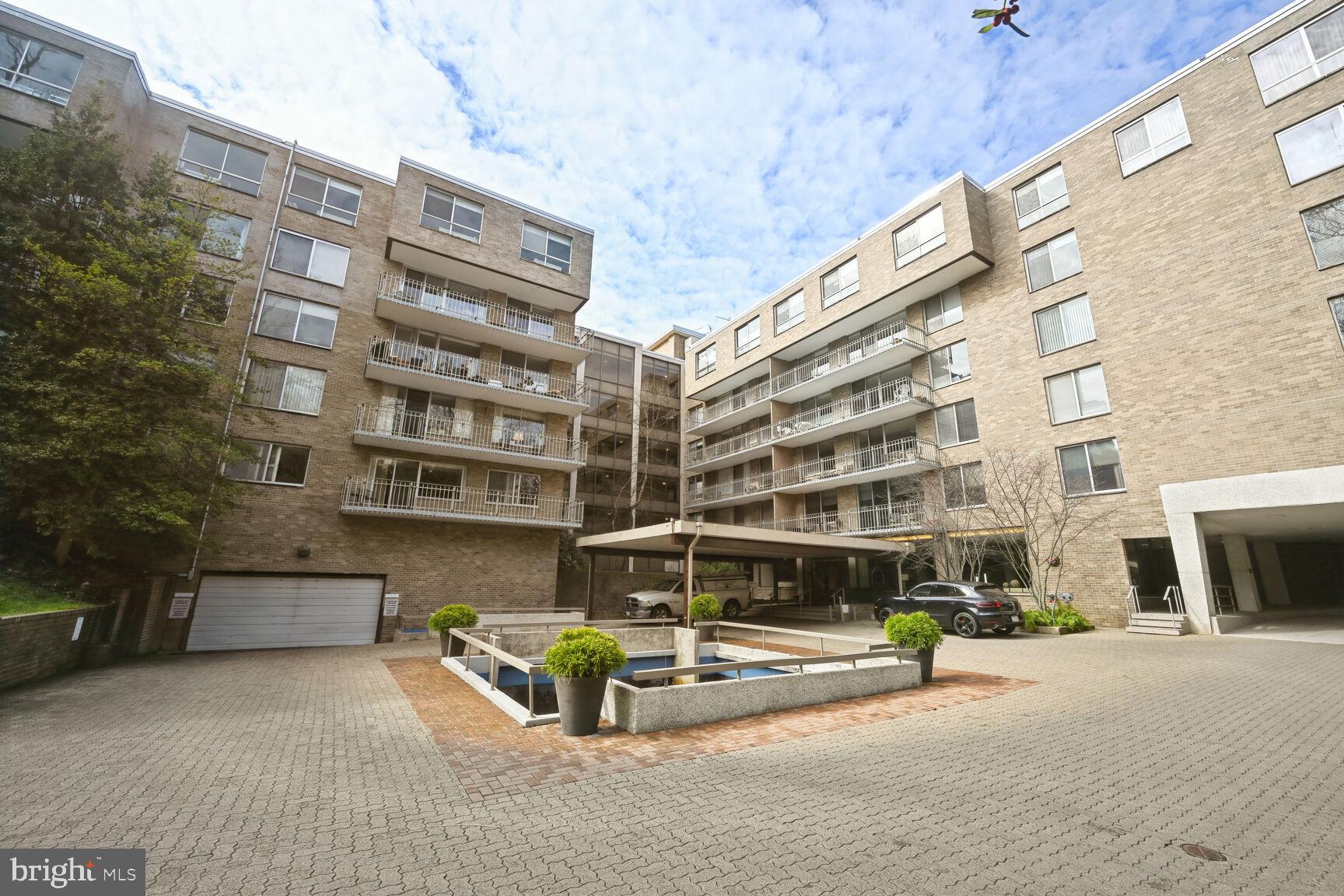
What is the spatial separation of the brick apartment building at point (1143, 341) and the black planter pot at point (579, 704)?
17.2 meters

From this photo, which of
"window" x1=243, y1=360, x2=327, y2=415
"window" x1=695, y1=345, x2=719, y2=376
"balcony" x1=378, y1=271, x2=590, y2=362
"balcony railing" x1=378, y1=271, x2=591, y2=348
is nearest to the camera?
"window" x1=243, y1=360, x2=327, y2=415

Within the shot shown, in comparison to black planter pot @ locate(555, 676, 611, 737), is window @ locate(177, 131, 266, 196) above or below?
above

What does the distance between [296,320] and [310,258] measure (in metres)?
2.27

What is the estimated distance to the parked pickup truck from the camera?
21.9 metres

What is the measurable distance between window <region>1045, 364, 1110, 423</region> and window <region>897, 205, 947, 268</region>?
23.6ft

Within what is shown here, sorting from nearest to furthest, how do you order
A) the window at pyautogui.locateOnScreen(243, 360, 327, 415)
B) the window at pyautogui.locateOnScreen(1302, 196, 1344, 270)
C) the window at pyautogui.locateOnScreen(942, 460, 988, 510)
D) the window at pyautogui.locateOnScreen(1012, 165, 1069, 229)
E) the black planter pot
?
the black planter pot < the window at pyautogui.locateOnScreen(1302, 196, 1344, 270) < the window at pyautogui.locateOnScreen(243, 360, 327, 415) < the window at pyautogui.locateOnScreen(1012, 165, 1069, 229) < the window at pyautogui.locateOnScreen(942, 460, 988, 510)

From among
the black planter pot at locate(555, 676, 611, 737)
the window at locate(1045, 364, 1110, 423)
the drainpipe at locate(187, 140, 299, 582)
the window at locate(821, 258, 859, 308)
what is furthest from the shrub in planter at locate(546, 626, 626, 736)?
the window at locate(821, 258, 859, 308)

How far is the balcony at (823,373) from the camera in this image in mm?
23453

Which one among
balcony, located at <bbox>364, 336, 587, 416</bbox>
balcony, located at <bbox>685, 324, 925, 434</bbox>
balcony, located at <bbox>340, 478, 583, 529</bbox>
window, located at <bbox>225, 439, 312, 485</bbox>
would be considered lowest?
balcony, located at <bbox>340, 478, 583, 529</bbox>

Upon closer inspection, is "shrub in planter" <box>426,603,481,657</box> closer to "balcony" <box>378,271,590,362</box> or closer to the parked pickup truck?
the parked pickup truck

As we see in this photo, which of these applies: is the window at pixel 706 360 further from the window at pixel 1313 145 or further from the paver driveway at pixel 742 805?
the paver driveway at pixel 742 805

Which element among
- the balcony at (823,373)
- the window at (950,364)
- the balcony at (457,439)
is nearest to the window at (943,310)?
the balcony at (823,373)

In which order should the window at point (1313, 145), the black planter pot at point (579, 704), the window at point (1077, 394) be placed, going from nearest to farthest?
the black planter pot at point (579, 704) → the window at point (1313, 145) → the window at point (1077, 394)

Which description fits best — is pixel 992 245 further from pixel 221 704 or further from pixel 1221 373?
pixel 221 704
